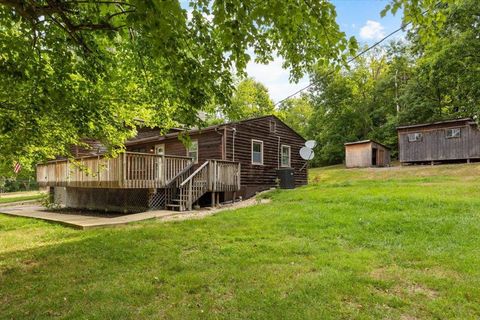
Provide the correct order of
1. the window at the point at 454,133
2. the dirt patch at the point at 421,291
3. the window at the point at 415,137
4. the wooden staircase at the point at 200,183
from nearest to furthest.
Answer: the dirt patch at the point at 421,291, the wooden staircase at the point at 200,183, the window at the point at 454,133, the window at the point at 415,137

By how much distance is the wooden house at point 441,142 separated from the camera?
1931 centimetres

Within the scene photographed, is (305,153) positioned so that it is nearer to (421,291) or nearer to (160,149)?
(160,149)

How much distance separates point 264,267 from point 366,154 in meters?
23.4

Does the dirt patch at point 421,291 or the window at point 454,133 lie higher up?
the window at point 454,133

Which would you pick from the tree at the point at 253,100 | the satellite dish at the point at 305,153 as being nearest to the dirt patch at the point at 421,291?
the satellite dish at the point at 305,153

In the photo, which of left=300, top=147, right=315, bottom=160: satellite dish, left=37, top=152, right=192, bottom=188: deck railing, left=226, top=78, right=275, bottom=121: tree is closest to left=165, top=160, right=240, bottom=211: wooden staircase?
left=37, top=152, right=192, bottom=188: deck railing

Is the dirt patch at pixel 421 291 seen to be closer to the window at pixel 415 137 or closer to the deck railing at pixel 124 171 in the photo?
the deck railing at pixel 124 171

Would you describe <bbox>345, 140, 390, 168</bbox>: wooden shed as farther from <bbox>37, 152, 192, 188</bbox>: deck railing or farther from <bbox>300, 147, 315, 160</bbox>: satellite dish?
<bbox>37, 152, 192, 188</bbox>: deck railing

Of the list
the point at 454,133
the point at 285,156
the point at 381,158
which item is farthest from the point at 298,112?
the point at 285,156

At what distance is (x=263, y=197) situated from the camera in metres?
13.3

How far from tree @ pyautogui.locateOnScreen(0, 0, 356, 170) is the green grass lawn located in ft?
7.19

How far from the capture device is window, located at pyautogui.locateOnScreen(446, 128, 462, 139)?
64.9ft

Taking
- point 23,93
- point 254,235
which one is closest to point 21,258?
point 23,93

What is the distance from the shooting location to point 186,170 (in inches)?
505
